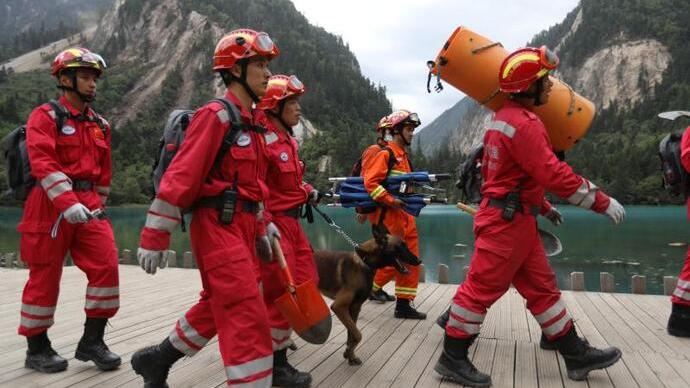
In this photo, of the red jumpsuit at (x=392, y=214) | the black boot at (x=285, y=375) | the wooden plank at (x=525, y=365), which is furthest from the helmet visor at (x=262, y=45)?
the red jumpsuit at (x=392, y=214)

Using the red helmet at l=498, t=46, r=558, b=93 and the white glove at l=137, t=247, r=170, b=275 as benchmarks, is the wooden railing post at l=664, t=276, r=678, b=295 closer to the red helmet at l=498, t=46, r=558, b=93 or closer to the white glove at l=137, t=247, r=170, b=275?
the red helmet at l=498, t=46, r=558, b=93

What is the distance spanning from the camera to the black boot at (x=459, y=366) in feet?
12.6

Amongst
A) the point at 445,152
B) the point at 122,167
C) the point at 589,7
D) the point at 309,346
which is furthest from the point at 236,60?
the point at 589,7

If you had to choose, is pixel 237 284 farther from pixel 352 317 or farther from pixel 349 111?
pixel 349 111

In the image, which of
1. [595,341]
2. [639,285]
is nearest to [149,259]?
[595,341]

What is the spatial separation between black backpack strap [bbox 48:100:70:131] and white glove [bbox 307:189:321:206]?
74.5 inches

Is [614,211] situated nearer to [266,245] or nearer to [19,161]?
[266,245]

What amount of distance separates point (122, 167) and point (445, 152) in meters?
61.8

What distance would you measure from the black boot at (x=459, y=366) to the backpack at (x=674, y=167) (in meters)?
2.70

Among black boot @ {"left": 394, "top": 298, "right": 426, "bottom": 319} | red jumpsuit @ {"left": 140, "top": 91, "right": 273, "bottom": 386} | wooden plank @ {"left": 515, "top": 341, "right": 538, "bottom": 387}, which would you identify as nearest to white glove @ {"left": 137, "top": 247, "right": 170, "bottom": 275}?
red jumpsuit @ {"left": 140, "top": 91, "right": 273, "bottom": 386}

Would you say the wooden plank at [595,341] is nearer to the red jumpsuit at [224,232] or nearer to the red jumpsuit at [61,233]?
the red jumpsuit at [224,232]

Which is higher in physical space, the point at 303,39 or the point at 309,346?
the point at 303,39

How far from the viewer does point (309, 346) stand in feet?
16.4

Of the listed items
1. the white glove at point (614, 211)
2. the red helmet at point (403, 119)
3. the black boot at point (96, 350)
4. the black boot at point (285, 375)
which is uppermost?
the red helmet at point (403, 119)
